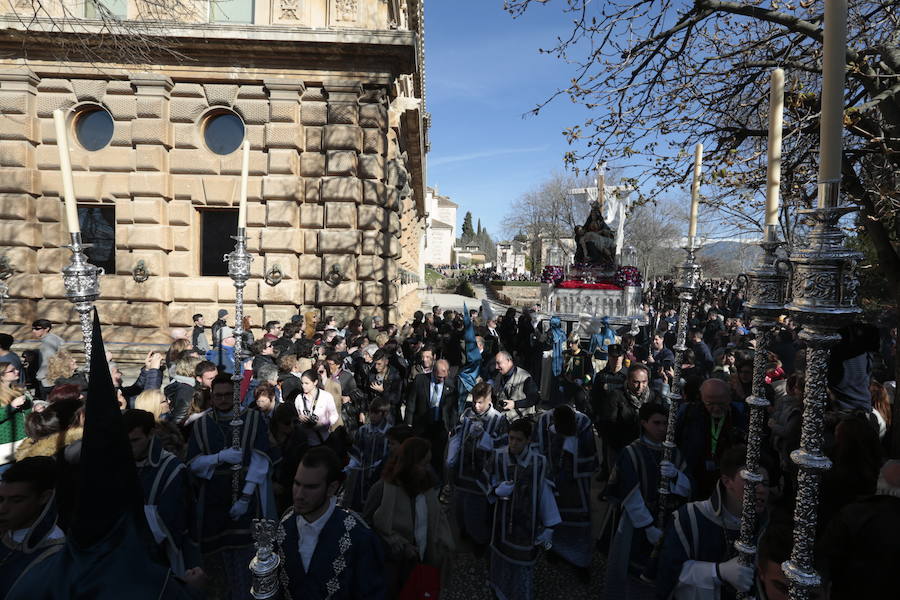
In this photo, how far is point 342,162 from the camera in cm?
1254

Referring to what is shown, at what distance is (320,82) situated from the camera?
12539 millimetres

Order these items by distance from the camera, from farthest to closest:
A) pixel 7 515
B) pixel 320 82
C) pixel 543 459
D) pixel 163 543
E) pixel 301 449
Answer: pixel 320 82 → pixel 301 449 → pixel 543 459 → pixel 163 543 → pixel 7 515

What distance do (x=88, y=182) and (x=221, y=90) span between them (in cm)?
408

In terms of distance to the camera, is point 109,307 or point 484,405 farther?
point 109,307

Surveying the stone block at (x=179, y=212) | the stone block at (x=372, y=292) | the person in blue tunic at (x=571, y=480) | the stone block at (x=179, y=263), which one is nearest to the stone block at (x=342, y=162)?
the stone block at (x=372, y=292)

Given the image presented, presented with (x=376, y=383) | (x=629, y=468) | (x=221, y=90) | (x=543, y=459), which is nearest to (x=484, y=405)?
(x=543, y=459)

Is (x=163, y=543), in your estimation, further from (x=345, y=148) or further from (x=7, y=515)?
(x=345, y=148)

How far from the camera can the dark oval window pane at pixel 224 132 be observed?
12859mm

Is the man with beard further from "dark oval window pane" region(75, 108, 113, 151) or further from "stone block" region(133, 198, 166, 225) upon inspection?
"dark oval window pane" region(75, 108, 113, 151)

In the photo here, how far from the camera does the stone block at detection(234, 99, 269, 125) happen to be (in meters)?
Result: 12.6

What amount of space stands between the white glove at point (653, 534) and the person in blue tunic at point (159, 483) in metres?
3.30

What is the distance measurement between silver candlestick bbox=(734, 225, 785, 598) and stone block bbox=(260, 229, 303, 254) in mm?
11782

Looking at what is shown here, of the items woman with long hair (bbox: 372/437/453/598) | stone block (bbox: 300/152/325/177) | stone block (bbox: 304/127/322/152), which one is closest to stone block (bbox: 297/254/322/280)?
stone block (bbox: 300/152/325/177)

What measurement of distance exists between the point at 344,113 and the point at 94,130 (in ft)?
21.3
